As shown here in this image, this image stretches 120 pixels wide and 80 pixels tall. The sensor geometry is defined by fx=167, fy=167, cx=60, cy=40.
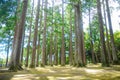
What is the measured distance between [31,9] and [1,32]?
6466 mm

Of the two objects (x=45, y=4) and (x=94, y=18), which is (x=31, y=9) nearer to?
(x=45, y=4)

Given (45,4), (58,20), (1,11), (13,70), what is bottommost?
(13,70)

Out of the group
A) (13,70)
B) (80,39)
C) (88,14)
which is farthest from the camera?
(88,14)

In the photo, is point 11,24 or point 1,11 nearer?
point 1,11

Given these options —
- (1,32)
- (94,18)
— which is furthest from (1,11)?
(94,18)

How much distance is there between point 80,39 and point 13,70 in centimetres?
712

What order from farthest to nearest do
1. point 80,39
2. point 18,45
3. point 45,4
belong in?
point 45,4
point 80,39
point 18,45

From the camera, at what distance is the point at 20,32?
12.5m

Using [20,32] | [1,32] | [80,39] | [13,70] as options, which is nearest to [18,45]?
[20,32]

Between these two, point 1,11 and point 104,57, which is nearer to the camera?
point 104,57

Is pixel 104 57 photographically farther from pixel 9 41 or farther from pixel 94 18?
pixel 9 41

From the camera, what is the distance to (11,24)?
21.4 m

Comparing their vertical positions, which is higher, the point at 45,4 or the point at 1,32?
the point at 45,4

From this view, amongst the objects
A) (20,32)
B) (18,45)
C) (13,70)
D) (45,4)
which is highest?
(45,4)
